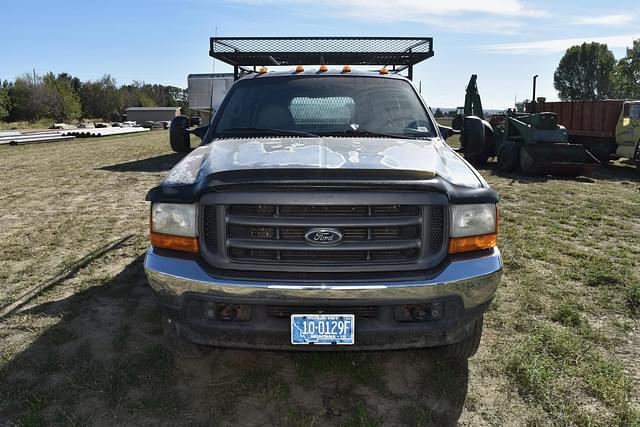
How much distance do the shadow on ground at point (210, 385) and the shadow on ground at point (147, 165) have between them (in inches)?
385

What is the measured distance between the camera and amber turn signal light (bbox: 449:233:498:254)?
2578 mm

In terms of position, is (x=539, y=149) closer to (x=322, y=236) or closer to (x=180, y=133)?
(x=180, y=133)

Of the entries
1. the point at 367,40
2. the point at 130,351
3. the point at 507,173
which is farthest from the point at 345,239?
the point at 507,173

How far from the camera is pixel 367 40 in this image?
248 inches

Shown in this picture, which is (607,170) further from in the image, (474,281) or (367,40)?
(474,281)

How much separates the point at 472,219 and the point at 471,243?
0.43ft

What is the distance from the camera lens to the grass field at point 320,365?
→ 2.65 meters

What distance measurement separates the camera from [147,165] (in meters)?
14.0

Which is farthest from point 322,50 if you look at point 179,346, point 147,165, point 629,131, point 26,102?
point 26,102

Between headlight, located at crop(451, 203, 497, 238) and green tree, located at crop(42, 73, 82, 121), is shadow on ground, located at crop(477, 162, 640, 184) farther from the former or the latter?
green tree, located at crop(42, 73, 82, 121)

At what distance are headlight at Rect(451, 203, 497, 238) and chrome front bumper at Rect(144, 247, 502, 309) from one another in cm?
15

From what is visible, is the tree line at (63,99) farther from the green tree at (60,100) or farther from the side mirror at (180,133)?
the side mirror at (180,133)

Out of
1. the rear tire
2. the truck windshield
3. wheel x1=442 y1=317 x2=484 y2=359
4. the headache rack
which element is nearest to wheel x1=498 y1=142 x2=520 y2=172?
the rear tire

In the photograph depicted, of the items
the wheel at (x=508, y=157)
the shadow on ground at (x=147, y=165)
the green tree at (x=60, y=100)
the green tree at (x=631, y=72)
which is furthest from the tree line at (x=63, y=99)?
the green tree at (x=631, y=72)
